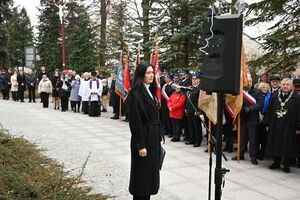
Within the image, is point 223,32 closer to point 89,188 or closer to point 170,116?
point 89,188

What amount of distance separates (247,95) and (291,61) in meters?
4.14

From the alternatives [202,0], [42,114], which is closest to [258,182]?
[202,0]

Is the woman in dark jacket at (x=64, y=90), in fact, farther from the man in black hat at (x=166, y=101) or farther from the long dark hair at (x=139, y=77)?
the long dark hair at (x=139, y=77)

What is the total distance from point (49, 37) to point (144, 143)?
1443 inches

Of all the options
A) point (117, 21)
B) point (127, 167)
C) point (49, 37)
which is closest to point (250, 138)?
point (127, 167)

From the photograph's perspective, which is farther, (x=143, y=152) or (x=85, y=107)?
(x=85, y=107)

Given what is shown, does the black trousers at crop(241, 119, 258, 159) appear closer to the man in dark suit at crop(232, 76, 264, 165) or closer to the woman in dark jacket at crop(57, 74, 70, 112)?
the man in dark suit at crop(232, 76, 264, 165)

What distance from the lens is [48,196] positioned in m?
4.86

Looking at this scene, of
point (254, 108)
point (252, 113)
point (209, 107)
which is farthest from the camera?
point (209, 107)

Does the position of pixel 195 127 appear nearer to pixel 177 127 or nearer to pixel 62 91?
pixel 177 127

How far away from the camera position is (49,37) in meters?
38.9

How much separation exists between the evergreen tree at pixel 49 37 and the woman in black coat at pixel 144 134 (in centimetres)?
3345

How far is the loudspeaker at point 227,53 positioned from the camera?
14.1 ft

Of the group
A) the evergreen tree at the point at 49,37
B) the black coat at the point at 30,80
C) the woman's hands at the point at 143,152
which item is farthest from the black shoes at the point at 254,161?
the evergreen tree at the point at 49,37
